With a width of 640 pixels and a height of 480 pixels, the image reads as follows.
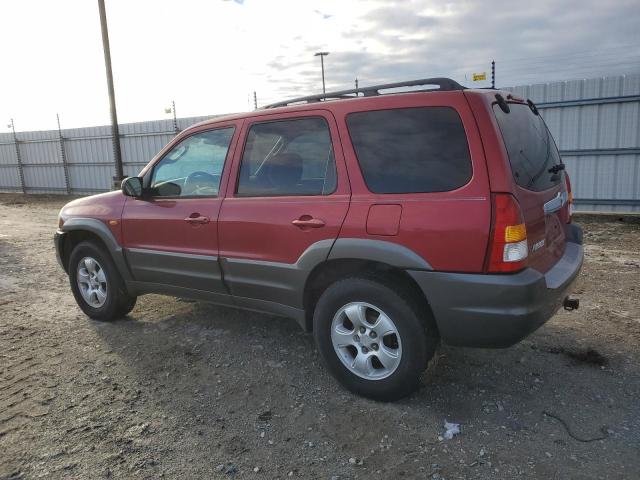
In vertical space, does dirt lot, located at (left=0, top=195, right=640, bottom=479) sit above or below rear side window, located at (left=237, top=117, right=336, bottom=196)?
below

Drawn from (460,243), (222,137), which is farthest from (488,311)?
(222,137)

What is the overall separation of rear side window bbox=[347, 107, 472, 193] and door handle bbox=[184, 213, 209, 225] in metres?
1.35

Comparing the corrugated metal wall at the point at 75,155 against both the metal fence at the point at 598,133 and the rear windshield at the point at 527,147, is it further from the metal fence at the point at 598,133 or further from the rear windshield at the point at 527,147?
the rear windshield at the point at 527,147

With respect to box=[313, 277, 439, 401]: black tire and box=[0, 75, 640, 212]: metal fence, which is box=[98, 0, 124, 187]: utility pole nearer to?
box=[0, 75, 640, 212]: metal fence

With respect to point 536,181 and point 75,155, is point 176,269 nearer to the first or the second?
point 536,181

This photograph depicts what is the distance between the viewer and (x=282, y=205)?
3.38 m

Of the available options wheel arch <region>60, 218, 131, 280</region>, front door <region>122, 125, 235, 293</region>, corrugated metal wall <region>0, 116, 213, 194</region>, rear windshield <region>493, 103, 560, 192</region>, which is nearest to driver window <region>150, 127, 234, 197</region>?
front door <region>122, 125, 235, 293</region>

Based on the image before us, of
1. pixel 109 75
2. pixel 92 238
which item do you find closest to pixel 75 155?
pixel 109 75

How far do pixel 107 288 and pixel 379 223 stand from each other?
9.62ft

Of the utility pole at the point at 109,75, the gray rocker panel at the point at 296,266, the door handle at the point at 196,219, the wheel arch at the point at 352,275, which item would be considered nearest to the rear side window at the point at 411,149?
the gray rocker panel at the point at 296,266

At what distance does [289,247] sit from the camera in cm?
333

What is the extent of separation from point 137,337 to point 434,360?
2.63 metres

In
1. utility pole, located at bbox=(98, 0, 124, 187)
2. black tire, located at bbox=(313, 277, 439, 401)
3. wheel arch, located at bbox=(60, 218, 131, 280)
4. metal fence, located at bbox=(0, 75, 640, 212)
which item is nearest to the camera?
black tire, located at bbox=(313, 277, 439, 401)

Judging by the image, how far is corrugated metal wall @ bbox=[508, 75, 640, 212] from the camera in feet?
30.4
